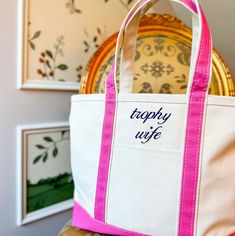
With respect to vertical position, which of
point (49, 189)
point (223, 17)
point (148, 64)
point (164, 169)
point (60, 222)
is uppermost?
point (223, 17)

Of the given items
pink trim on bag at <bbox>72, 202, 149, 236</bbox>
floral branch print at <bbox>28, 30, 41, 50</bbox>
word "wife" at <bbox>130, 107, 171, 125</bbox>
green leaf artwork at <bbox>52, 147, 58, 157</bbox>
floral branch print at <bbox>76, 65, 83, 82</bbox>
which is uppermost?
floral branch print at <bbox>28, 30, 41, 50</bbox>

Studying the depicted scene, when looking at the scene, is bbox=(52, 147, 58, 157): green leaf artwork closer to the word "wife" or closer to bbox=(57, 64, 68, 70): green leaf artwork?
bbox=(57, 64, 68, 70): green leaf artwork

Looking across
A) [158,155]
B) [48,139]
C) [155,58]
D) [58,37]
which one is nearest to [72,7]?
[58,37]

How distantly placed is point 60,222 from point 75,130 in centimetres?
36

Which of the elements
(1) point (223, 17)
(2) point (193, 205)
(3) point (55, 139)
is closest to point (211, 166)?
(2) point (193, 205)

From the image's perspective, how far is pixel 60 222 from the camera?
0.80m

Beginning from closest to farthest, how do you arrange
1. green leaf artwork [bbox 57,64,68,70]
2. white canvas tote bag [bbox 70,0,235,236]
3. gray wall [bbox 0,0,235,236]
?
white canvas tote bag [bbox 70,0,235,236]
gray wall [bbox 0,0,235,236]
green leaf artwork [bbox 57,64,68,70]

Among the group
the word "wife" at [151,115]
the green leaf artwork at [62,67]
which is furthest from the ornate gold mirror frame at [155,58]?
the word "wife" at [151,115]

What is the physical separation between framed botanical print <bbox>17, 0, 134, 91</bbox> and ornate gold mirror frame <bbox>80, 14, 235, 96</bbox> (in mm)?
100

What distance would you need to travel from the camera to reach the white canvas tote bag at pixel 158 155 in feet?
1.47

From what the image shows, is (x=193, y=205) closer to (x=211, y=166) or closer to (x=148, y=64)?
(x=211, y=166)

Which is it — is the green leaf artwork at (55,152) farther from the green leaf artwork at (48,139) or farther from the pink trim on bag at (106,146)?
the pink trim on bag at (106,146)

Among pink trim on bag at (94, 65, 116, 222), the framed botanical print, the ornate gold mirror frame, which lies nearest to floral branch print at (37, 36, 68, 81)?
the framed botanical print

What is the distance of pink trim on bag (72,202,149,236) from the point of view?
52 centimetres
